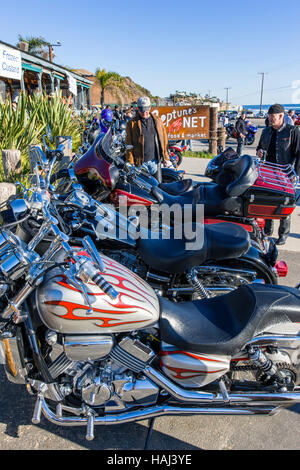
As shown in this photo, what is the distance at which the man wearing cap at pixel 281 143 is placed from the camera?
4680 mm

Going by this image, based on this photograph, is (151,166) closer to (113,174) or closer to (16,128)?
(16,128)

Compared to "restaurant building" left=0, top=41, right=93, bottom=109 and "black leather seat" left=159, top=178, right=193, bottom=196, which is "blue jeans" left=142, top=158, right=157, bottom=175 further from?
"restaurant building" left=0, top=41, right=93, bottom=109

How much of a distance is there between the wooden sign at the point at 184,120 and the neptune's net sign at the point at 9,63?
4.64 meters

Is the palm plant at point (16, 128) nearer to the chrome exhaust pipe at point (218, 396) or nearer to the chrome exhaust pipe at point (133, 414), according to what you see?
the chrome exhaust pipe at point (133, 414)

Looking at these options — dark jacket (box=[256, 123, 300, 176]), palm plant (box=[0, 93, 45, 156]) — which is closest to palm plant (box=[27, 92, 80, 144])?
palm plant (box=[0, 93, 45, 156])

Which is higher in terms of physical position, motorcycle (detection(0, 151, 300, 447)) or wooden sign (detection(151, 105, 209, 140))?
wooden sign (detection(151, 105, 209, 140))

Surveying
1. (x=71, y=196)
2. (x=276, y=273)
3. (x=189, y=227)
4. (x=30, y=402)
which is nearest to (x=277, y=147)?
(x=276, y=273)

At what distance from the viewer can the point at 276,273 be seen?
9.65 feet

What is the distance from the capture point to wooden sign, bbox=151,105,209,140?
10.5 m

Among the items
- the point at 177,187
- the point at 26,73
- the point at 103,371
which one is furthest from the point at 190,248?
the point at 26,73

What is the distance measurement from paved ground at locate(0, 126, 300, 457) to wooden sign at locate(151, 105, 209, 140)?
9328 mm

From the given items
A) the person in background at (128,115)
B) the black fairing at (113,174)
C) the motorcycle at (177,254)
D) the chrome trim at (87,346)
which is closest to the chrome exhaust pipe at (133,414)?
the chrome trim at (87,346)

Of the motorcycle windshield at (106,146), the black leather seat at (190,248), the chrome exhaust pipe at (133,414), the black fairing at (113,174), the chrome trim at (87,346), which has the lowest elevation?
the chrome exhaust pipe at (133,414)
